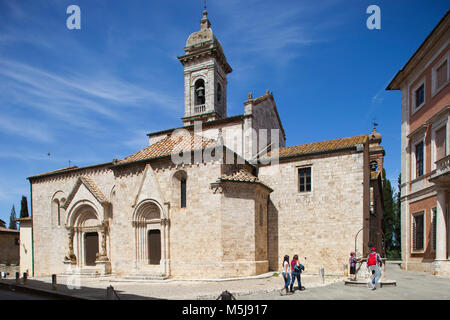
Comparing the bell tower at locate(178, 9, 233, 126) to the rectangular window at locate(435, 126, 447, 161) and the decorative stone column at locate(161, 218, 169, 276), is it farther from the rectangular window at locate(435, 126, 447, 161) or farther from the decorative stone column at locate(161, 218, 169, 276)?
the rectangular window at locate(435, 126, 447, 161)

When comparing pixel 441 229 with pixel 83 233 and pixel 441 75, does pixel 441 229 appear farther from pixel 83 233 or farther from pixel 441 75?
pixel 83 233

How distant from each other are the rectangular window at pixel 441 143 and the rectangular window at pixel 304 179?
6871 mm

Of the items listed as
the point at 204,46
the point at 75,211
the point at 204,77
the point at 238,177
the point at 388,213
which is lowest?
the point at 388,213

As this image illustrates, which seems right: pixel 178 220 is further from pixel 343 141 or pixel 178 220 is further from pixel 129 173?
pixel 343 141

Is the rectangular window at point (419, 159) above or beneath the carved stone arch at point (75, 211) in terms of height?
above

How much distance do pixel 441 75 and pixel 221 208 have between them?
13858 millimetres

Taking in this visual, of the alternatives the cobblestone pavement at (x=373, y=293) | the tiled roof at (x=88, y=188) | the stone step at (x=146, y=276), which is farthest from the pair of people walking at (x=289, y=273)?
the tiled roof at (x=88, y=188)

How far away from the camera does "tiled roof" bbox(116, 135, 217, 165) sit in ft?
60.4

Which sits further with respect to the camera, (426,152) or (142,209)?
(142,209)

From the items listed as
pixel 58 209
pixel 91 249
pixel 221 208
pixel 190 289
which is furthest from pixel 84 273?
pixel 221 208

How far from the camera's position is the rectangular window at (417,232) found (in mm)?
18812

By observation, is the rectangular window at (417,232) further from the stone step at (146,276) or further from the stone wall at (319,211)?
the stone step at (146,276)

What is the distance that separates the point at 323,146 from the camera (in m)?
19.8
